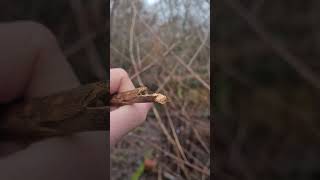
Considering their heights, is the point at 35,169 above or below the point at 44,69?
below

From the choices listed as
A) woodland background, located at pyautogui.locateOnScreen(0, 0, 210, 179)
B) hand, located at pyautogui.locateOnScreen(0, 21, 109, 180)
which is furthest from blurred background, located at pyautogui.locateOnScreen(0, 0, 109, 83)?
woodland background, located at pyautogui.locateOnScreen(0, 0, 210, 179)

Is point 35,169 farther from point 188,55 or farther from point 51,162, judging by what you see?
point 188,55
